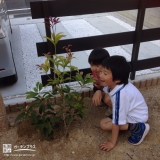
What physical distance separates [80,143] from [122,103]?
59 cm

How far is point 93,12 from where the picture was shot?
230 cm

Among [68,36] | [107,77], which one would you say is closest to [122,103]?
[107,77]

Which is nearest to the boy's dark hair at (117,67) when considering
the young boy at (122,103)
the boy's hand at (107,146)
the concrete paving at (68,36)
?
the young boy at (122,103)

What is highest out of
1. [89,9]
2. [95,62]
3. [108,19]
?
[89,9]

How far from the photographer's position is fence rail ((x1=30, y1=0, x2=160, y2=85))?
6.96 ft

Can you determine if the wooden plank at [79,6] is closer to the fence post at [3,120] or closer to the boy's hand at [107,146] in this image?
the fence post at [3,120]

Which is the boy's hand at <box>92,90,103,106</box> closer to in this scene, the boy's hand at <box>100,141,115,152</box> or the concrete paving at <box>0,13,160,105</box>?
the boy's hand at <box>100,141,115,152</box>

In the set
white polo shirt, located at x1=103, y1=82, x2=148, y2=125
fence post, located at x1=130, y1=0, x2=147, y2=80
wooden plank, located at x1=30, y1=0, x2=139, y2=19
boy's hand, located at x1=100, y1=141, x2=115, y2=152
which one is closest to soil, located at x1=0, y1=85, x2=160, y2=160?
boy's hand, located at x1=100, y1=141, x2=115, y2=152

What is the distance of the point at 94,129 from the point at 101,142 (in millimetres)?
190

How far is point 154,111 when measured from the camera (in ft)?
→ 8.00

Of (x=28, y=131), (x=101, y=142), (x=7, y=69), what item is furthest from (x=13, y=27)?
(x=101, y=142)

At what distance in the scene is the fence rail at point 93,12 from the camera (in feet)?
6.96

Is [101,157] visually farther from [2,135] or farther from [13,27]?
[13,27]

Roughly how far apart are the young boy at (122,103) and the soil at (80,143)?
8 centimetres
